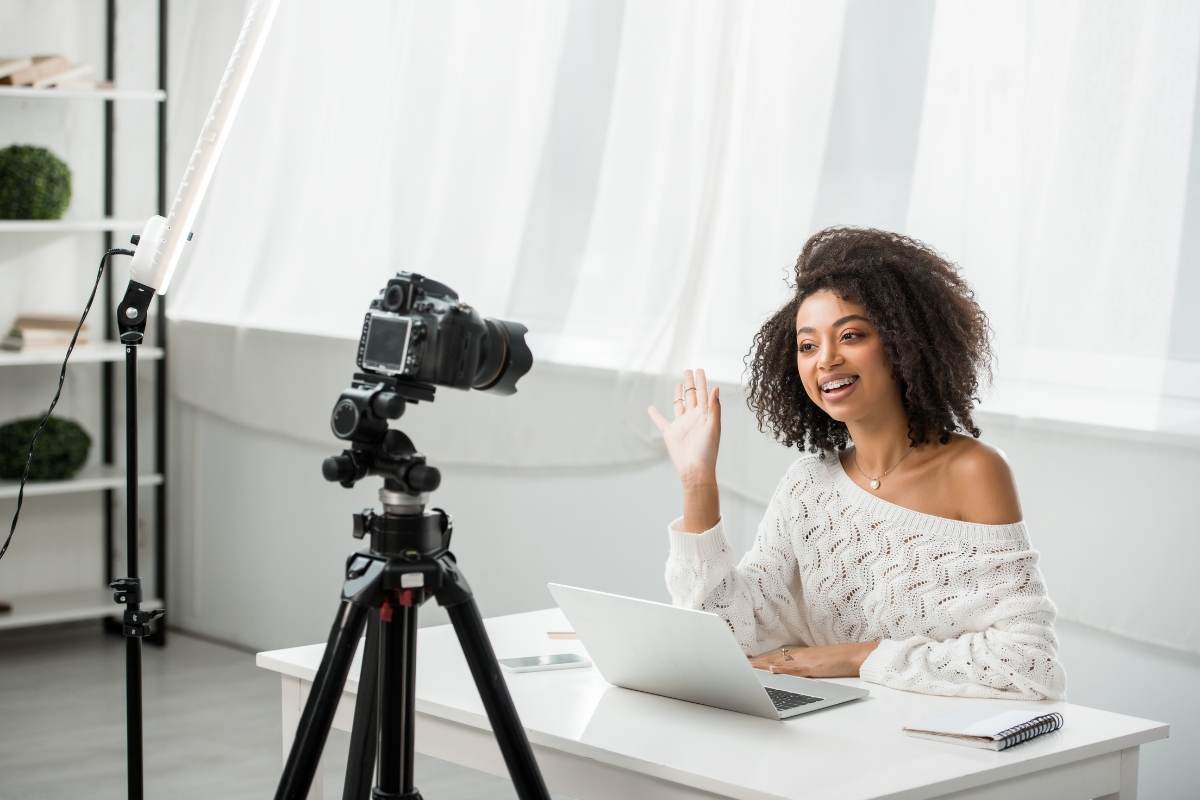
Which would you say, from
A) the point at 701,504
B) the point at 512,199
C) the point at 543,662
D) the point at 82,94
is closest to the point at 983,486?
the point at 701,504

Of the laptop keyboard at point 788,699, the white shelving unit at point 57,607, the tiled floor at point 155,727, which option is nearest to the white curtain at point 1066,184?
the laptop keyboard at point 788,699

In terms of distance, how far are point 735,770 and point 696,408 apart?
0.67 m

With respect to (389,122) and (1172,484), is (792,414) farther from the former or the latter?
(389,122)

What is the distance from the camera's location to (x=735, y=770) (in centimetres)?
131

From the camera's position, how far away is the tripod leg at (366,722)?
1419 mm

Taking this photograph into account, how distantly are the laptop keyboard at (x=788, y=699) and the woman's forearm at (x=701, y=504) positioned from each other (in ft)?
0.98

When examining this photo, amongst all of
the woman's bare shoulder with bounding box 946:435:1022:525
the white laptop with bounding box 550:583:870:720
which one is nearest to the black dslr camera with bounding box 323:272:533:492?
the white laptop with bounding box 550:583:870:720

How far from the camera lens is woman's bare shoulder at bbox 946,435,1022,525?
68.2 inches

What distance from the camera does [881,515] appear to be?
181cm

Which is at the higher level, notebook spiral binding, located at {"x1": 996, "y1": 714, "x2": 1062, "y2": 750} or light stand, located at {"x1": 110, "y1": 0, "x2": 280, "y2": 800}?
light stand, located at {"x1": 110, "y1": 0, "x2": 280, "y2": 800}

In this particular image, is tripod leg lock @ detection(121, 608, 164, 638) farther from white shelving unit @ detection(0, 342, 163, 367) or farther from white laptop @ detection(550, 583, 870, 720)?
white shelving unit @ detection(0, 342, 163, 367)

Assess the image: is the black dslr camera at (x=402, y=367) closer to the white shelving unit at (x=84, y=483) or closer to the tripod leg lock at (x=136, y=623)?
the tripod leg lock at (x=136, y=623)

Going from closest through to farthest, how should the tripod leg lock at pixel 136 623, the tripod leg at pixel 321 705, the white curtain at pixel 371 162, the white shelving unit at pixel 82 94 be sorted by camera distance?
the tripod leg at pixel 321 705 < the tripod leg lock at pixel 136 623 < the white curtain at pixel 371 162 < the white shelving unit at pixel 82 94

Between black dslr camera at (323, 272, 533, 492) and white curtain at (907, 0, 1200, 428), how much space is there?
1.34 metres
